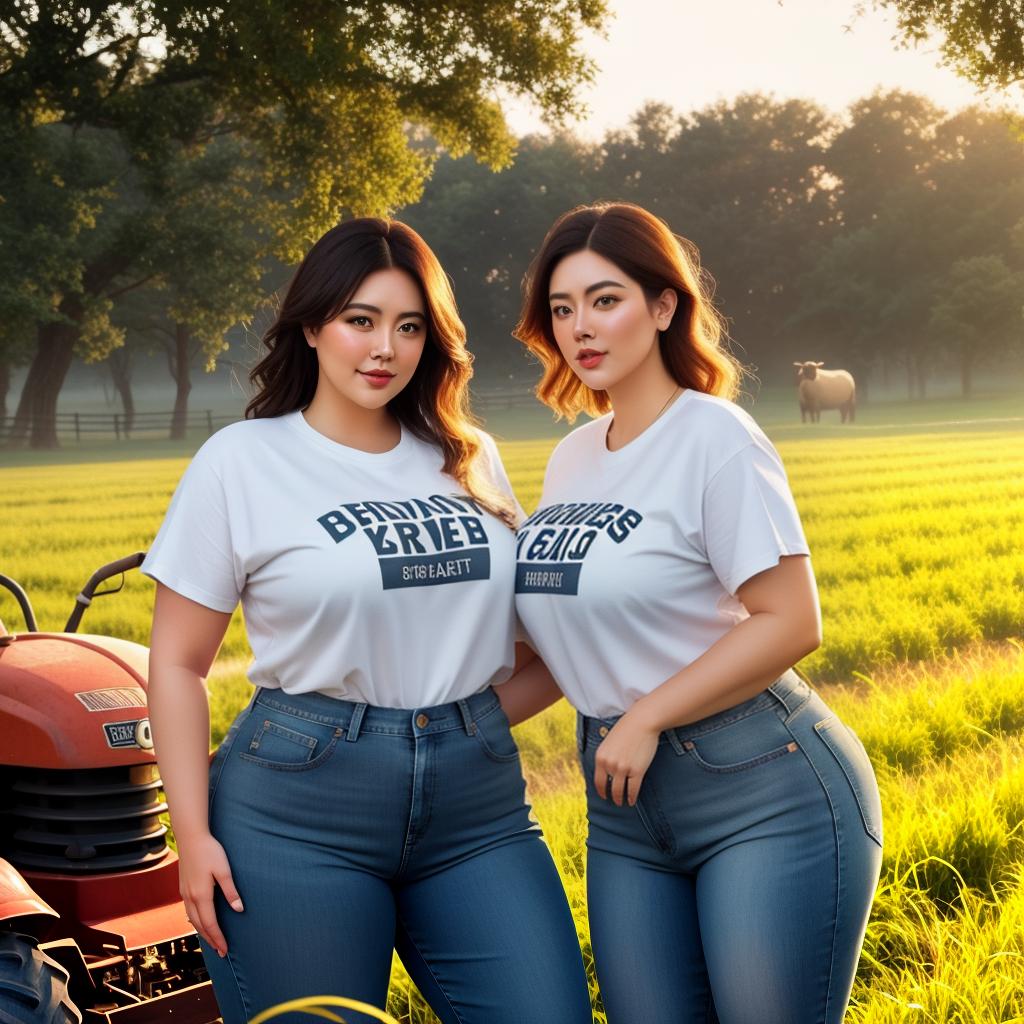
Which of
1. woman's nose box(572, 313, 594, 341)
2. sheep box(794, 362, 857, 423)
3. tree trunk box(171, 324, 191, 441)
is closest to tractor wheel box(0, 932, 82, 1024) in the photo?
woman's nose box(572, 313, 594, 341)

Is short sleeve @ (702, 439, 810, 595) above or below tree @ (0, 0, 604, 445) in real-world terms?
below

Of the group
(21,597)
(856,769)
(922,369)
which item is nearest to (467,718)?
(856,769)

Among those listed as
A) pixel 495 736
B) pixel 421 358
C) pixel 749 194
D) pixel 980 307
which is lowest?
pixel 495 736

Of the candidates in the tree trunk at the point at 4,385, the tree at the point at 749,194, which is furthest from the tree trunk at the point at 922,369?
the tree trunk at the point at 4,385

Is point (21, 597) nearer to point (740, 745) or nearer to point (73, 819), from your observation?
point (73, 819)

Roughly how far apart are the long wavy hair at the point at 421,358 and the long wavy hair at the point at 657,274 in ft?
0.74

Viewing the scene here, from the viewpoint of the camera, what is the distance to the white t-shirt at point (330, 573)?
8.52ft

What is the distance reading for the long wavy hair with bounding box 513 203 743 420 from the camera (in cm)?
285

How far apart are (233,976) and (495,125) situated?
25257 millimetres

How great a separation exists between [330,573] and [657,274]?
910 millimetres

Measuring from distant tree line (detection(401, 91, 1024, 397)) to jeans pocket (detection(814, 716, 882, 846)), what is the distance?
59266mm

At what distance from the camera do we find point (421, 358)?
3061mm

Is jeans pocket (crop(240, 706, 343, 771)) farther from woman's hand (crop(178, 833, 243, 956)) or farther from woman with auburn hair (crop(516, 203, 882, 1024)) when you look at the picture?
woman with auburn hair (crop(516, 203, 882, 1024))

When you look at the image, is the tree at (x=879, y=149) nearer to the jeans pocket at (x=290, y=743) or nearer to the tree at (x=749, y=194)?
the tree at (x=749, y=194)
